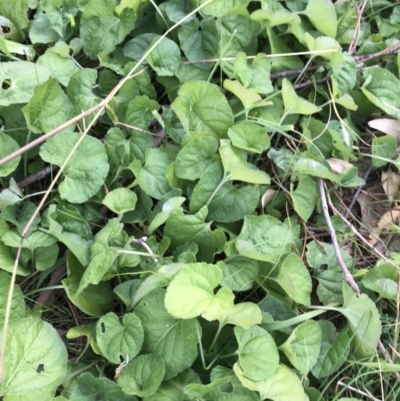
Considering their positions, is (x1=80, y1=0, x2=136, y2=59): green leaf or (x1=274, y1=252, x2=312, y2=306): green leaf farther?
(x1=80, y1=0, x2=136, y2=59): green leaf

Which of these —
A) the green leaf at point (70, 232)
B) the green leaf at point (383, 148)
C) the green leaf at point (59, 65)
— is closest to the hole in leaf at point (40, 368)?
the green leaf at point (70, 232)

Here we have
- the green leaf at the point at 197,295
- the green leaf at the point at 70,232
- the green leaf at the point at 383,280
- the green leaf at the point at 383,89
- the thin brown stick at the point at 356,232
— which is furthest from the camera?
the green leaf at the point at 383,89

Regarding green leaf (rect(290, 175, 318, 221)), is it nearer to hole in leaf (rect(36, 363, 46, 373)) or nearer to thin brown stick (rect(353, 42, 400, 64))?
thin brown stick (rect(353, 42, 400, 64))

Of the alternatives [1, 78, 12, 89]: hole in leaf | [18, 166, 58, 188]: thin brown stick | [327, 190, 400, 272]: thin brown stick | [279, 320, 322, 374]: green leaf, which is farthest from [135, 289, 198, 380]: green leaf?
[1, 78, 12, 89]: hole in leaf

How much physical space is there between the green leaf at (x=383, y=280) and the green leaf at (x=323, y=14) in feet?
2.24

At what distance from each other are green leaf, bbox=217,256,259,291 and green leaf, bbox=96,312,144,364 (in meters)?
0.23

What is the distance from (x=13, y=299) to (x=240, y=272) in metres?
0.49

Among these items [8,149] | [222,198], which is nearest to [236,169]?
[222,198]

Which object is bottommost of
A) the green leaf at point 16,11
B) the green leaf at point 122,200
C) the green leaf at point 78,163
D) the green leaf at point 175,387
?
the green leaf at point 175,387

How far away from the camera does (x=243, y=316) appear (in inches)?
36.6

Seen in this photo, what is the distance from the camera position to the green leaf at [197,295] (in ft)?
2.84

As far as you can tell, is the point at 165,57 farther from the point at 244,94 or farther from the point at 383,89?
the point at 383,89

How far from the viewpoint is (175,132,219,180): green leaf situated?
106cm

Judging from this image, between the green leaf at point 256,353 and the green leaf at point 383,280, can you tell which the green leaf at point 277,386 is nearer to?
the green leaf at point 256,353
